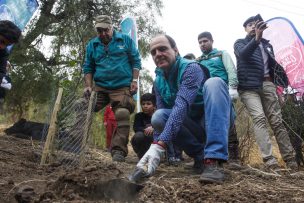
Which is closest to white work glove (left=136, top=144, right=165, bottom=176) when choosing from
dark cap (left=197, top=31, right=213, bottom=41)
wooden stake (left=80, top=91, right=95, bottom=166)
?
wooden stake (left=80, top=91, right=95, bottom=166)

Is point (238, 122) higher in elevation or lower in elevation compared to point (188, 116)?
higher

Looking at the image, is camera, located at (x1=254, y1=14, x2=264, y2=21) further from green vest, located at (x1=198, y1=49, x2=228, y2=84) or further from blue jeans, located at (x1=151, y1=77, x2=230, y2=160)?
blue jeans, located at (x1=151, y1=77, x2=230, y2=160)

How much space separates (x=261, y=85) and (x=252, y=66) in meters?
0.23

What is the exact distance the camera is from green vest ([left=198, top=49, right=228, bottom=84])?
4289mm

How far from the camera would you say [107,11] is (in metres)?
9.90

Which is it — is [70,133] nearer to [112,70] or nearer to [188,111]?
[112,70]

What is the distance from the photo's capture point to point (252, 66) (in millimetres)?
3990

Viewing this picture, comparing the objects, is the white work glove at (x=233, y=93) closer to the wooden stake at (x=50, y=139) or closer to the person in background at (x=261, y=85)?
the person in background at (x=261, y=85)

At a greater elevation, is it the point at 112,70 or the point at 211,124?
the point at 112,70

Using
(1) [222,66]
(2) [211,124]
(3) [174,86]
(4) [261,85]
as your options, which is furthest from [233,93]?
(2) [211,124]

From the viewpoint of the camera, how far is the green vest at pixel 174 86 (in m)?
2.62

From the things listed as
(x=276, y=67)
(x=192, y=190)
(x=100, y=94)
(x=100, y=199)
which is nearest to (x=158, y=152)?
(x=192, y=190)

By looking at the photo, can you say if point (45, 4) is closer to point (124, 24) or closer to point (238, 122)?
point (124, 24)

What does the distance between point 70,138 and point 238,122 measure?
2.56 m
